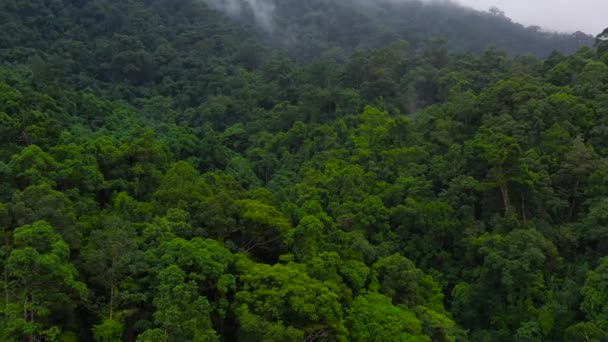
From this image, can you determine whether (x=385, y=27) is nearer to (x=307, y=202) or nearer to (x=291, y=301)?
(x=307, y=202)

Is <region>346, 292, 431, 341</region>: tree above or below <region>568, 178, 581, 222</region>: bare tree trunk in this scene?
below

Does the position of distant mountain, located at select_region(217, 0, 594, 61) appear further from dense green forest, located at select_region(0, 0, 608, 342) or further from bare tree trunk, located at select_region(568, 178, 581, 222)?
bare tree trunk, located at select_region(568, 178, 581, 222)

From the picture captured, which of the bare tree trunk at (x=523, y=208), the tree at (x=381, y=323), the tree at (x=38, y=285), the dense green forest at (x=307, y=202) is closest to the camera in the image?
the tree at (x=38, y=285)

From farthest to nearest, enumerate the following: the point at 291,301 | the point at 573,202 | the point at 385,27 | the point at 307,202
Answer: the point at 385,27
the point at 573,202
the point at 307,202
the point at 291,301

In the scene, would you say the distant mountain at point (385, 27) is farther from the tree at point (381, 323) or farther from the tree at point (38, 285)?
the tree at point (38, 285)

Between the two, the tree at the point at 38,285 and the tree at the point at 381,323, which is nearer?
the tree at the point at 38,285

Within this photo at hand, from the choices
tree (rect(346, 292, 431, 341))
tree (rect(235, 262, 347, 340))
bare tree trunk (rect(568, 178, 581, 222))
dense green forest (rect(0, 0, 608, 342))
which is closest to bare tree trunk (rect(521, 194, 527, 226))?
dense green forest (rect(0, 0, 608, 342))

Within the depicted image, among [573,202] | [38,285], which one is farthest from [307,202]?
[573,202]

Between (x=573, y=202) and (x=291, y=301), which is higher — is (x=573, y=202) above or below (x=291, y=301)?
above

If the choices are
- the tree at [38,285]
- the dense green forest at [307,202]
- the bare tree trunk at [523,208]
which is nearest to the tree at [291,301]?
the dense green forest at [307,202]
